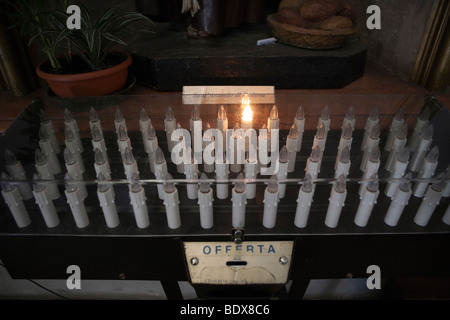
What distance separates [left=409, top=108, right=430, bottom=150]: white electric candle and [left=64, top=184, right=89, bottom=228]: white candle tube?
66 cm

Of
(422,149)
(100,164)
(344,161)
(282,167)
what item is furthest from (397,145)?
(100,164)

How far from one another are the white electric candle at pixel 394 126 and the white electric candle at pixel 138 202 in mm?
526

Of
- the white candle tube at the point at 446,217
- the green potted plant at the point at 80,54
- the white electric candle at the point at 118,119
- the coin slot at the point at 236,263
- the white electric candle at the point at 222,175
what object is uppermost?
the green potted plant at the point at 80,54

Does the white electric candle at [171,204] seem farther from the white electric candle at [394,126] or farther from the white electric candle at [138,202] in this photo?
the white electric candle at [394,126]

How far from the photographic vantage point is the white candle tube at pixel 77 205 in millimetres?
560

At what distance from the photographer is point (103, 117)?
82cm

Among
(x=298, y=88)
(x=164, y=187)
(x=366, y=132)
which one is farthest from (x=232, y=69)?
(x=164, y=187)

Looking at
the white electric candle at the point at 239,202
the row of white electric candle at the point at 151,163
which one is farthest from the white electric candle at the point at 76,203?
the white electric candle at the point at 239,202

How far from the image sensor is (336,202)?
0.56 m

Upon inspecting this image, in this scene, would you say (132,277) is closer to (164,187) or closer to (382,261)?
(164,187)

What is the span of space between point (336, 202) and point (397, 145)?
0.23 metres

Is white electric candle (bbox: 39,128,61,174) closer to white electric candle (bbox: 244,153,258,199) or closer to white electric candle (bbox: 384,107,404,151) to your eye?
white electric candle (bbox: 244,153,258,199)

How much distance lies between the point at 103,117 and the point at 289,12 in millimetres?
632

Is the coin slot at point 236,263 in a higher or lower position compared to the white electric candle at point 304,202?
lower
